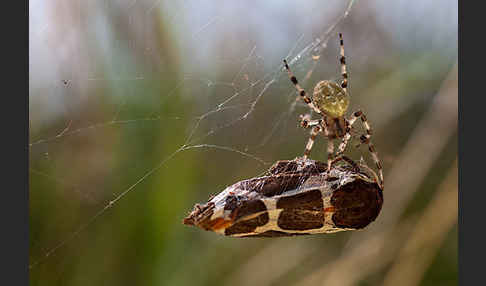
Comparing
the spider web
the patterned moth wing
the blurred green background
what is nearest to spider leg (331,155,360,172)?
the patterned moth wing

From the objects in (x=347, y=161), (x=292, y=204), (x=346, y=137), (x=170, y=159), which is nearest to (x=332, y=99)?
(x=346, y=137)

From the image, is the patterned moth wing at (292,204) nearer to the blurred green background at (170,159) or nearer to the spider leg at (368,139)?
the spider leg at (368,139)

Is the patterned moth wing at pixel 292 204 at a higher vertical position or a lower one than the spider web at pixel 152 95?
lower

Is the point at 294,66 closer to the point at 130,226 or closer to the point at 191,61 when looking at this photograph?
the point at 191,61

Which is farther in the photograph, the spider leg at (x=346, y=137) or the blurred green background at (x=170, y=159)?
the blurred green background at (x=170, y=159)

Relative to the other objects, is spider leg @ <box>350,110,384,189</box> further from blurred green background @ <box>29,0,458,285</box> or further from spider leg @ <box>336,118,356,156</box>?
blurred green background @ <box>29,0,458,285</box>

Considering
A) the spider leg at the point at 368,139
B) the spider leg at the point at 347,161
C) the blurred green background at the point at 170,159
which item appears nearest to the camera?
the spider leg at the point at 347,161

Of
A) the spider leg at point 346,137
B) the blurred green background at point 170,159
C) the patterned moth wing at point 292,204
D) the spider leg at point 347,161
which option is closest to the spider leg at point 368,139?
the spider leg at point 346,137
